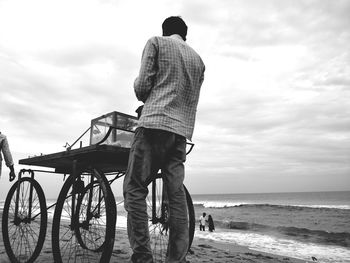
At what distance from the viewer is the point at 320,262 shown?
7.20 meters

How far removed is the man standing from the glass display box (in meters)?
1.01

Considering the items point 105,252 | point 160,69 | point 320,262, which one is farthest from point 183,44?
point 320,262

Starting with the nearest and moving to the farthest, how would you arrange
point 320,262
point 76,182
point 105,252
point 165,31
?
point 105,252
point 165,31
point 76,182
point 320,262

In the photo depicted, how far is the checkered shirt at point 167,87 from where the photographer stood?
1903 millimetres

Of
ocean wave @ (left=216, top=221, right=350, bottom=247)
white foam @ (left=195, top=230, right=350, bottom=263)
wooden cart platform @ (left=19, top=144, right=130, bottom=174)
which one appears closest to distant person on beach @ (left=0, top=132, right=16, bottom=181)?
wooden cart platform @ (left=19, top=144, right=130, bottom=174)

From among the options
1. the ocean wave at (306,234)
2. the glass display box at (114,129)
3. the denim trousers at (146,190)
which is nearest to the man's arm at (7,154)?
the glass display box at (114,129)

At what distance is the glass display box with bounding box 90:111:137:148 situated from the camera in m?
2.94

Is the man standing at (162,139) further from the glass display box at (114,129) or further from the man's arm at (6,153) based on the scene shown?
the man's arm at (6,153)

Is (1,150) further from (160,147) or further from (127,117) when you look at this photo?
(160,147)

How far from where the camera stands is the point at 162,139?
6.26 ft

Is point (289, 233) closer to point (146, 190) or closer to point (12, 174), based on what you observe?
point (12, 174)

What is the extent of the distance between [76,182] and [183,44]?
1534 millimetres

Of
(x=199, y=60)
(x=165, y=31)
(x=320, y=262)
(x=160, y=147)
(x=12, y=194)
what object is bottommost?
(x=320, y=262)

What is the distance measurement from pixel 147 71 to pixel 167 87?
180 millimetres
